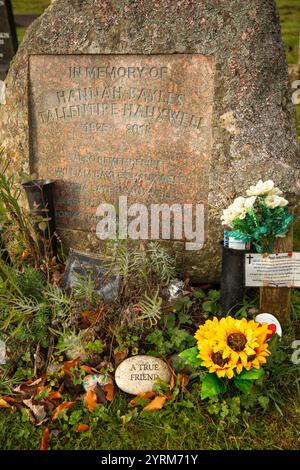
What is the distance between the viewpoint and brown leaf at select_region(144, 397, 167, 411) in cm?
258

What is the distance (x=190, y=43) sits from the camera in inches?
122

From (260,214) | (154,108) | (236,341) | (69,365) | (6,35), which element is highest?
(6,35)

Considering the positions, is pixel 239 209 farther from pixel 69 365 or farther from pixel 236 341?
pixel 69 365

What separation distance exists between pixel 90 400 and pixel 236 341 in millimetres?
771

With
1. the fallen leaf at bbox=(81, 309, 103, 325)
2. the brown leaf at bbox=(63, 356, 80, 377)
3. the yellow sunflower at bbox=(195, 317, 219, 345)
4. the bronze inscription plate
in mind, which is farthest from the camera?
the bronze inscription plate

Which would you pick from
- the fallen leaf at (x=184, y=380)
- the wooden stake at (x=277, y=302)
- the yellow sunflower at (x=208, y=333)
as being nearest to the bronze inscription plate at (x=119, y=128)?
the wooden stake at (x=277, y=302)

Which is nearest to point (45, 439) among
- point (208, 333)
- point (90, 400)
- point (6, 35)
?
point (90, 400)

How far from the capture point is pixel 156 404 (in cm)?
259

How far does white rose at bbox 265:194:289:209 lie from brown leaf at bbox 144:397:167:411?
1106 mm

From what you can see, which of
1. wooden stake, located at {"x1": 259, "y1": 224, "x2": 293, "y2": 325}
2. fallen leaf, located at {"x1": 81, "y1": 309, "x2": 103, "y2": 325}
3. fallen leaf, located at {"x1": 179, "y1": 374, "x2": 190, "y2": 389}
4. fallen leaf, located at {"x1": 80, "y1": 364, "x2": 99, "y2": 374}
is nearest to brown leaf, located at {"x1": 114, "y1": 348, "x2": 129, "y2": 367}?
fallen leaf, located at {"x1": 80, "y1": 364, "x2": 99, "y2": 374}

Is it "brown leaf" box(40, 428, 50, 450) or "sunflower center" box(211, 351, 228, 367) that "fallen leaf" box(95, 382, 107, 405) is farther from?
"sunflower center" box(211, 351, 228, 367)
